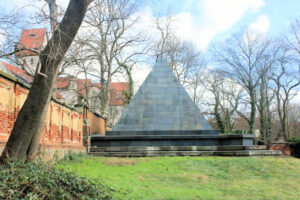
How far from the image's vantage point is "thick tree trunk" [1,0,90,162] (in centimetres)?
490

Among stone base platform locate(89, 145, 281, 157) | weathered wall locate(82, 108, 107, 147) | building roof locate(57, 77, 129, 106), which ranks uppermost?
building roof locate(57, 77, 129, 106)

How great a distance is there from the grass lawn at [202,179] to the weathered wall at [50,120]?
3.42 ft

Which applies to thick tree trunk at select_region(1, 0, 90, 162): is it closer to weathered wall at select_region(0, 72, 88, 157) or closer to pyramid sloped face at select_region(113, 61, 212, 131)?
weathered wall at select_region(0, 72, 88, 157)

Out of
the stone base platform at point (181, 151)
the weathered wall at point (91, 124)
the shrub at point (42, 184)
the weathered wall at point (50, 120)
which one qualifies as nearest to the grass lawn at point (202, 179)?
the shrub at point (42, 184)

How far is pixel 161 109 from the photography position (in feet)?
45.3

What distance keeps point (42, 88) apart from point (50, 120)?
4.04 metres

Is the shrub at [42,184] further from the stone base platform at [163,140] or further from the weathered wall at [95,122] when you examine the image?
the weathered wall at [95,122]

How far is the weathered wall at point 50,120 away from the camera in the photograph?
20.2 ft

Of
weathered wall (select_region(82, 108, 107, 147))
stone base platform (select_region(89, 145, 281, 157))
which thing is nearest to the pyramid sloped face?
weathered wall (select_region(82, 108, 107, 147))

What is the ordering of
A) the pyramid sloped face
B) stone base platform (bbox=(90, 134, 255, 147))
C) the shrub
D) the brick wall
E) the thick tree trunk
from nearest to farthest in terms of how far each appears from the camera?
1. the shrub
2. the thick tree trunk
3. the brick wall
4. stone base platform (bbox=(90, 134, 255, 147))
5. the pyramid sloped face

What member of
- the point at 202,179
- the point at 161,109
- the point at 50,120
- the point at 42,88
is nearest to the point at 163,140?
the point at 161,109

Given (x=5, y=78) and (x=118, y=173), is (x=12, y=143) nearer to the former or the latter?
(x=5, y=78)

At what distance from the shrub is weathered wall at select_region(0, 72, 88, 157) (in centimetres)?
139

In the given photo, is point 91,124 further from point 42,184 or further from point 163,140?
point 42,184
